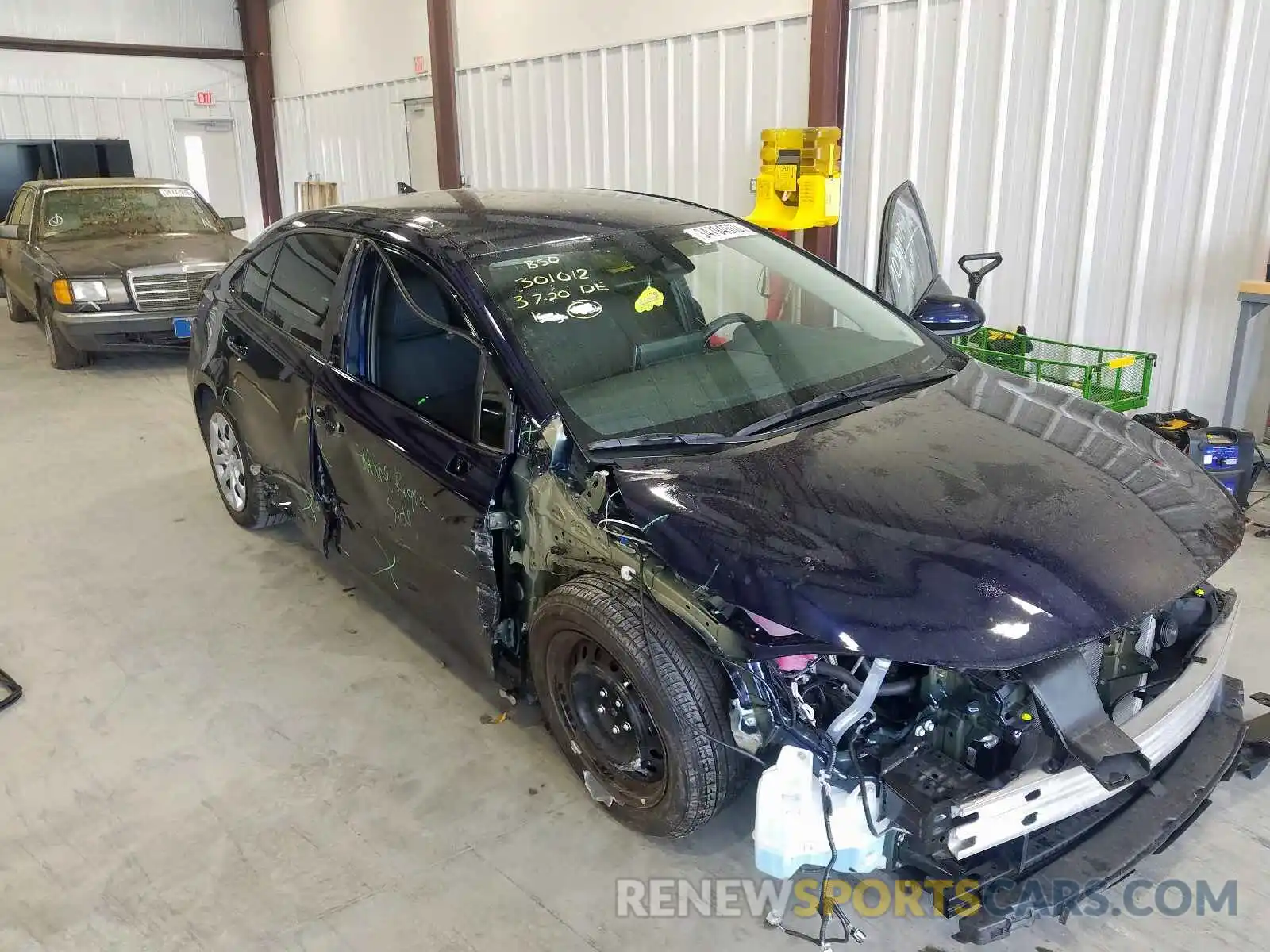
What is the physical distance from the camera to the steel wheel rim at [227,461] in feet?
13.7

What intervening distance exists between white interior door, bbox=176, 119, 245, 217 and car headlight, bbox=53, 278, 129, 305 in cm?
662

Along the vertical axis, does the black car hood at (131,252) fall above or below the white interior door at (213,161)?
below

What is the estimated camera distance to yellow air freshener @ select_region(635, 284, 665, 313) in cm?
275

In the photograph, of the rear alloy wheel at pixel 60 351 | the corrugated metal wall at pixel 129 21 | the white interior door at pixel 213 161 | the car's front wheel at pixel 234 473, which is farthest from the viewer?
the white interior door at pixel 213 161

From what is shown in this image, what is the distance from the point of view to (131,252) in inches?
298

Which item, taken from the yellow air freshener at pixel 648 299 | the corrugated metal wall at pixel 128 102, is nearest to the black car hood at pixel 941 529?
the yellow air freshener at pixel 648 299

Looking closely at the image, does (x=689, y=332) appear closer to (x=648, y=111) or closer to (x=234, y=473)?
(x=234, y=473)

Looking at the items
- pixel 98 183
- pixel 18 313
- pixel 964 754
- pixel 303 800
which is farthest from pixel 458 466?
pixel 18 313

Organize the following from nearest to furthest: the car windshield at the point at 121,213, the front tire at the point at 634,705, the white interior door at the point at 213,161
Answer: the front tire at the point at 634,705 → the car windshield at the point at 121,213 → the white interior door at the point at 213,161

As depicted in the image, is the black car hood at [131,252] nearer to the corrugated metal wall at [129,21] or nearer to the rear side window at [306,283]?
the rear side window at [306,283]

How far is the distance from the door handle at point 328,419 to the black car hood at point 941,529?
1.21 meters
